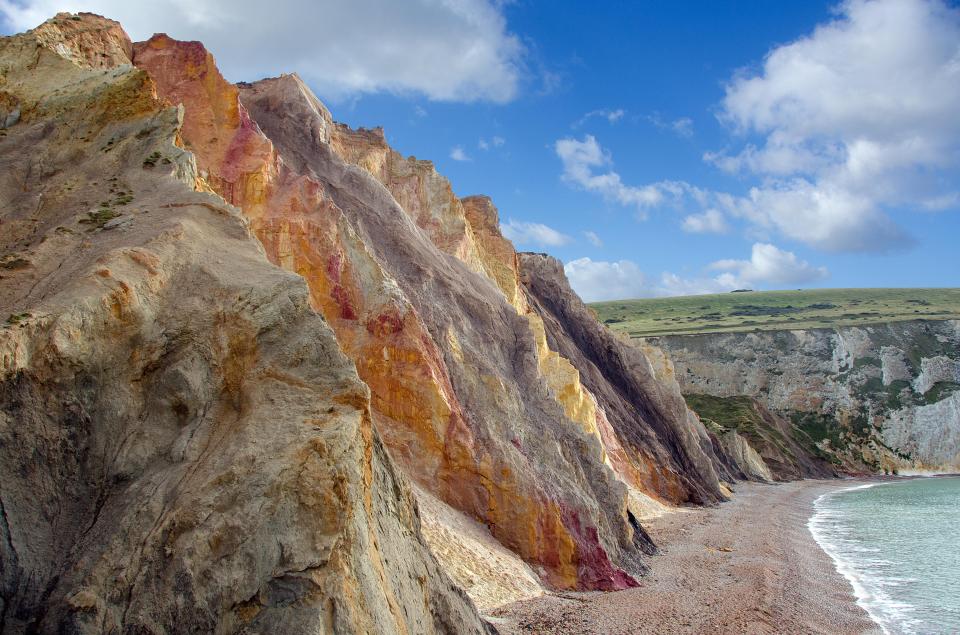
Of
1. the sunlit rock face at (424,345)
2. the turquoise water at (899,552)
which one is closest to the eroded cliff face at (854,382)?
the turquoise water at (899,552)

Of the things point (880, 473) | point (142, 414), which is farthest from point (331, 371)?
point (880, 473)

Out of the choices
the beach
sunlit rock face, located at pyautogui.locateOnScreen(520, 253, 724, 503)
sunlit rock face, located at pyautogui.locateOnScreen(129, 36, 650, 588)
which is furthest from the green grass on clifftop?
sunlit rock face, located at pyautogui.locateOnScreen(129, 36, 650, 588)

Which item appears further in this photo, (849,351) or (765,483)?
(849,351)

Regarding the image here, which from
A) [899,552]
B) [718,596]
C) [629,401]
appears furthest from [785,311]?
[718,596]

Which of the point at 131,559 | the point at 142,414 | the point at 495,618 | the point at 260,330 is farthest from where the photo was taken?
the point at 495,618

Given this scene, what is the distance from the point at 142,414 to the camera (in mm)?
10688

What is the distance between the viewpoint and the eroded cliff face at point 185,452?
8555 mm

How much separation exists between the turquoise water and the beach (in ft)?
2.97

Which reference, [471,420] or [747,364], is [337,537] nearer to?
[471,420]

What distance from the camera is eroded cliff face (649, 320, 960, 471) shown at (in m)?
91.6

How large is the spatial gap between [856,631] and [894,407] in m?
89.8

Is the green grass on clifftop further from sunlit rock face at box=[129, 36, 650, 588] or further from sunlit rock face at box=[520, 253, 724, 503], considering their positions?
sunlit rock face at box=[129, 36, 650, 588]

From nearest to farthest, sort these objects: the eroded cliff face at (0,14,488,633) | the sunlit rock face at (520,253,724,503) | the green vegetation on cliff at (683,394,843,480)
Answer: the eroded cliff face at (0,14,488,633) < the sunlit rock face at (520,253,724,503) < the green vegetation on cliff at (683,394,843,480)

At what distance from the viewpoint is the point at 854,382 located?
10162 centimetres
